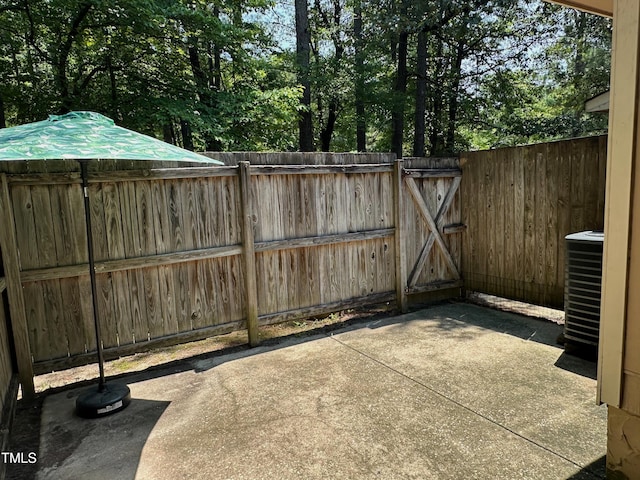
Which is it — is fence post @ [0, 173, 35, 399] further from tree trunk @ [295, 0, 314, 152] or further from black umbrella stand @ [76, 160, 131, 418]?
tree trunk @ [295, 0, 314, 152]

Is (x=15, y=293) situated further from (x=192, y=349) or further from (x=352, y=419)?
(x=352, y=419)

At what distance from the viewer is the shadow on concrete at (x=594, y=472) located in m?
1.88

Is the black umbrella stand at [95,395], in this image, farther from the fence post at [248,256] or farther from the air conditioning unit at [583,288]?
the air conditioning unit at [583,288]

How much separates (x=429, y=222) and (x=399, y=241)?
56 centimetres

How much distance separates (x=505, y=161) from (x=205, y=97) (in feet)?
20.2

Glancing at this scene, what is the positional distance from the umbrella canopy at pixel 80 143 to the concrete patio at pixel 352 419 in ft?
5.62

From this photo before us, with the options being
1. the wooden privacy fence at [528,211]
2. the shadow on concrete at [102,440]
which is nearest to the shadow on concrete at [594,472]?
the shadow on concrete at [102,440]

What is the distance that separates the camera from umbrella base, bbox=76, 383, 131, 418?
265cm

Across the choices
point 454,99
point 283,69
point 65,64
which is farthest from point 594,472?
point 454,99

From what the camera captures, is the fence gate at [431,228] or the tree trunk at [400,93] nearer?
the fence gate at [431,228]

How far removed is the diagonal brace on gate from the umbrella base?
11.1 ft

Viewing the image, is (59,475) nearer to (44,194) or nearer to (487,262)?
(44,194)

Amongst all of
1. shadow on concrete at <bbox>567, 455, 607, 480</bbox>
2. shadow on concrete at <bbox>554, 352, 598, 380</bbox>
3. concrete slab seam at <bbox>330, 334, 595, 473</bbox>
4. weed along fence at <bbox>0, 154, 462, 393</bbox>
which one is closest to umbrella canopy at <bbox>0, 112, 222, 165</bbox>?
weed along fence at <bbox>0, 154, 462, 393</bbox>

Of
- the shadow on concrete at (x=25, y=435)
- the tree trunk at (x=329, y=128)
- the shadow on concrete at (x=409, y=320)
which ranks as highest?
the tree trunk at (x=329, y=128)
